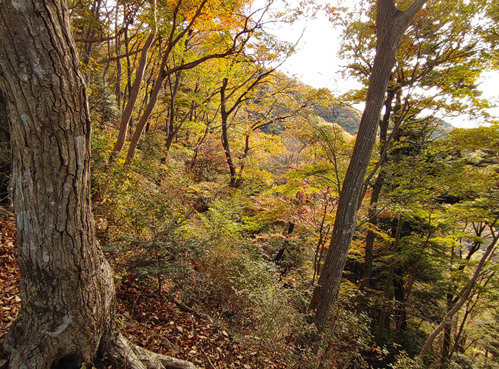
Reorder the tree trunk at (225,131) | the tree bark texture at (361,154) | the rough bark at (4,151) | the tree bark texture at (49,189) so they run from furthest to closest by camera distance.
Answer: the tree trunk at (225,131) → the tree bark texture at (361,154) → the rough bark at (4,151) → the tree bark texture at (49,189)

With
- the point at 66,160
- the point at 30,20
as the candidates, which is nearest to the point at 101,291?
the point at 66,160

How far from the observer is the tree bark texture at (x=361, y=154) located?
4125 millimetres

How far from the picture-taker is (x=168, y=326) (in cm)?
362

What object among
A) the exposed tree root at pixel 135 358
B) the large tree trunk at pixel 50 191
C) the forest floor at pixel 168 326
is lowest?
the forest floor at pixel 168 326

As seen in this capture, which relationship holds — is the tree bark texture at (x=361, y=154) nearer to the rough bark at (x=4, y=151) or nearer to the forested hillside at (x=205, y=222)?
the forested hillside at (x=205, y=222)

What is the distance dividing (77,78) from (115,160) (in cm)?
392

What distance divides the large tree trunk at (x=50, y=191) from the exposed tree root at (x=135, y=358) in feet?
0.59

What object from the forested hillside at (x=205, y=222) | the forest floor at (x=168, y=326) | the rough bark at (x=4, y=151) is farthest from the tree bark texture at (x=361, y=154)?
the rough bark at (x=4, y=151)

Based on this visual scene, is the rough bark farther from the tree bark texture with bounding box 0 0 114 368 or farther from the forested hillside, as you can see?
the tree bark texture with bounding box 0 0 114 368

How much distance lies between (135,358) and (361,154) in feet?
14.2

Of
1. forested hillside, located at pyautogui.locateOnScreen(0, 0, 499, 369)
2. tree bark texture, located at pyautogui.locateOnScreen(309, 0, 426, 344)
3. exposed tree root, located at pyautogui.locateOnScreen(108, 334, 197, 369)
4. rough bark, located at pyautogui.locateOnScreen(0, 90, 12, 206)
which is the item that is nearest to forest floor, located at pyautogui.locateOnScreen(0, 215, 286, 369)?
forested hillside, located at pyautogui.locateOnScreen(0, 0, 499, 369)

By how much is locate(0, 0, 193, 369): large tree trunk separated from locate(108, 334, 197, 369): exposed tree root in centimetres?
18

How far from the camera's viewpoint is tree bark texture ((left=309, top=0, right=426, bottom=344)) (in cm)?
412

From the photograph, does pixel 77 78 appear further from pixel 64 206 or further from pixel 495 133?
pixel 495 133
